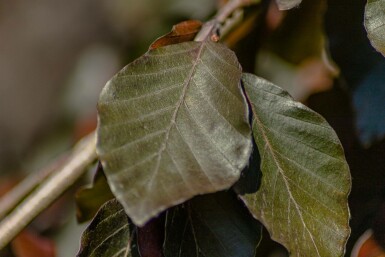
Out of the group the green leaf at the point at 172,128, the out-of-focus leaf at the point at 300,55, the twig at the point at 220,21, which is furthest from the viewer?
the out-of-focus leaf at the point at 300,55

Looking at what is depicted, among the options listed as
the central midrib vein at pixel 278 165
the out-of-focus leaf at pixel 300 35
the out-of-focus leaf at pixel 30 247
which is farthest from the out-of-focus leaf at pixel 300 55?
the out-of-focus leaf at pixel 30 247

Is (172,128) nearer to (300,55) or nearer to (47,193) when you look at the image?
(47,193)

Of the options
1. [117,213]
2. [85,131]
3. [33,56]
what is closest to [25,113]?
[33,56]

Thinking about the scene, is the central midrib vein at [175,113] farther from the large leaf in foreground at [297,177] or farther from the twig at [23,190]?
the twig at [23,190]

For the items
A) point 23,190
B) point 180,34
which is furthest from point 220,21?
point 23,190

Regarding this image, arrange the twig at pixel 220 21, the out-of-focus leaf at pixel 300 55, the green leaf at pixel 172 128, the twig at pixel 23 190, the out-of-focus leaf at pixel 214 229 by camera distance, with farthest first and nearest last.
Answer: the twig at pixel 23 190 < the out-of-focus leaf at pixel 300 55 < the twig at pixel 220 21 < the out-of-focus leaf at pixel 214 229 < the green leaf at pixel 172 128

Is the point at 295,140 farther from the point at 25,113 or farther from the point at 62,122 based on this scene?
the point at 25,113
